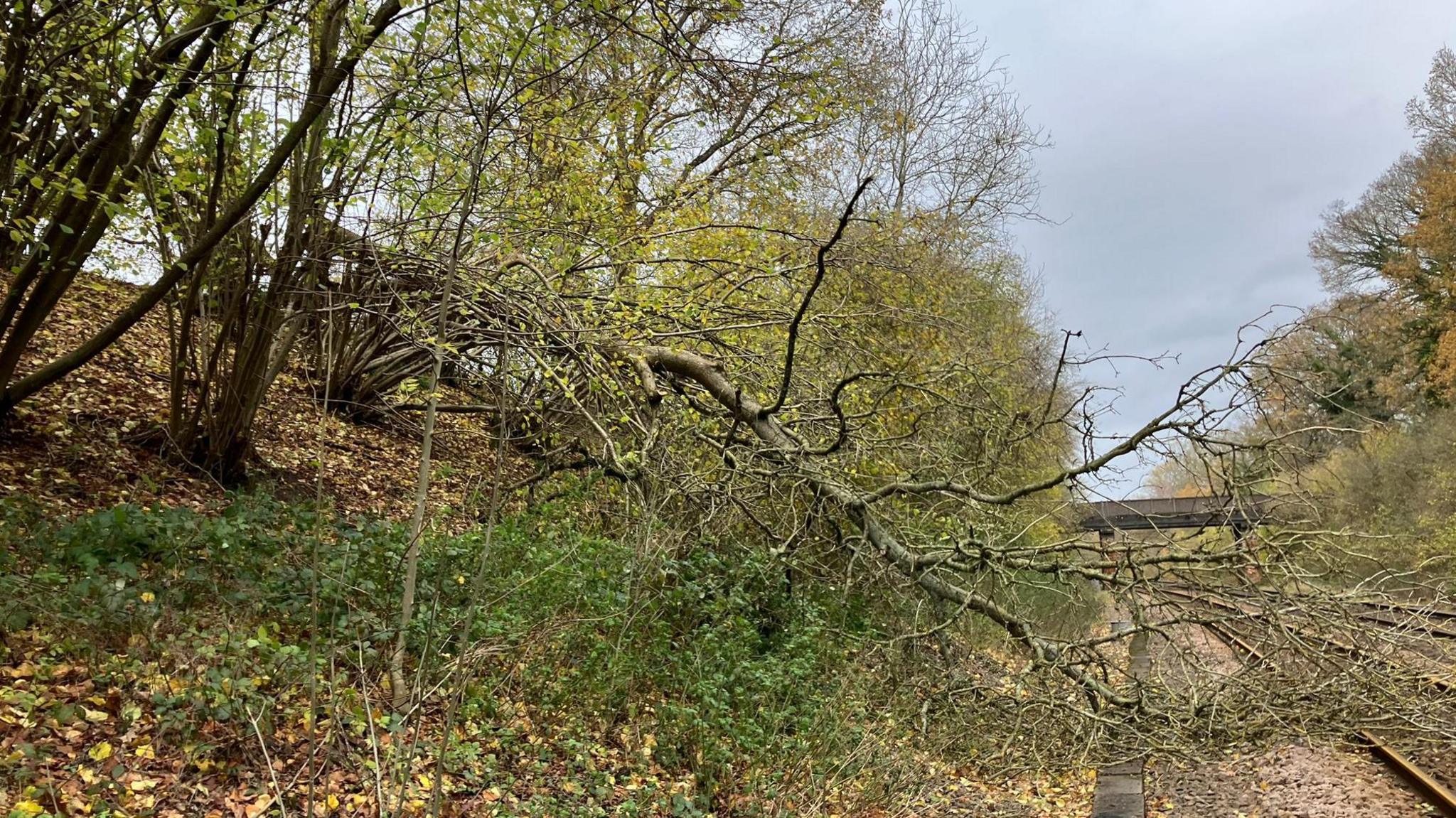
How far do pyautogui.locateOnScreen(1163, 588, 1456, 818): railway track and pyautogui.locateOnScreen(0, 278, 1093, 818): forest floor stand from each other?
5.15 ft

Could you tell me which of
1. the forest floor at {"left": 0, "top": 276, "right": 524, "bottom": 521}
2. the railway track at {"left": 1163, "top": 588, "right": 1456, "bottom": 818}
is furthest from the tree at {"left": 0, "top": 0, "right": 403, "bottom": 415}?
the railway track at {"left": 1163, "top": 588, "right": 1456, "bottom": 818}

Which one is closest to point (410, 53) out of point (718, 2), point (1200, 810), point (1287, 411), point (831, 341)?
point (718, 2)

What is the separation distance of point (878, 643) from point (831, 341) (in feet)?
11.6

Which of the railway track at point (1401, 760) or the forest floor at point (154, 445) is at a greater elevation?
the railway track at point (1401, 760)

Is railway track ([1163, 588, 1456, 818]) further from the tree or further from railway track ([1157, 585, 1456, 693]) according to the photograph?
the tree

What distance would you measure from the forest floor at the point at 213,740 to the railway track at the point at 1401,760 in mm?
1569

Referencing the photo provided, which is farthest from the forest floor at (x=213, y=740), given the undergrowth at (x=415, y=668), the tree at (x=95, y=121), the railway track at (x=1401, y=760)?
the railway track at (x=1401, y=760)

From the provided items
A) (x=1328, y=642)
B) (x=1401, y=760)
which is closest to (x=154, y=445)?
(x=1328, y=642)

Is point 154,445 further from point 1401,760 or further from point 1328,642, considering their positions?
point 1401,760

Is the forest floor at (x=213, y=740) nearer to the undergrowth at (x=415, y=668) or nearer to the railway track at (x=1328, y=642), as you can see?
the undergrowth at (x=415, y=668)

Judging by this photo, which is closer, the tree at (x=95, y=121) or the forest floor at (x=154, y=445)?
the tree at (x=95, y=121)

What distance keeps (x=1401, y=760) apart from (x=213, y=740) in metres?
8.55

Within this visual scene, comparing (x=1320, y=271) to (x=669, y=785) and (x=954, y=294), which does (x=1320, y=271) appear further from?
(x=669, y=785)

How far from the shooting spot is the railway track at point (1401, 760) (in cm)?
590
